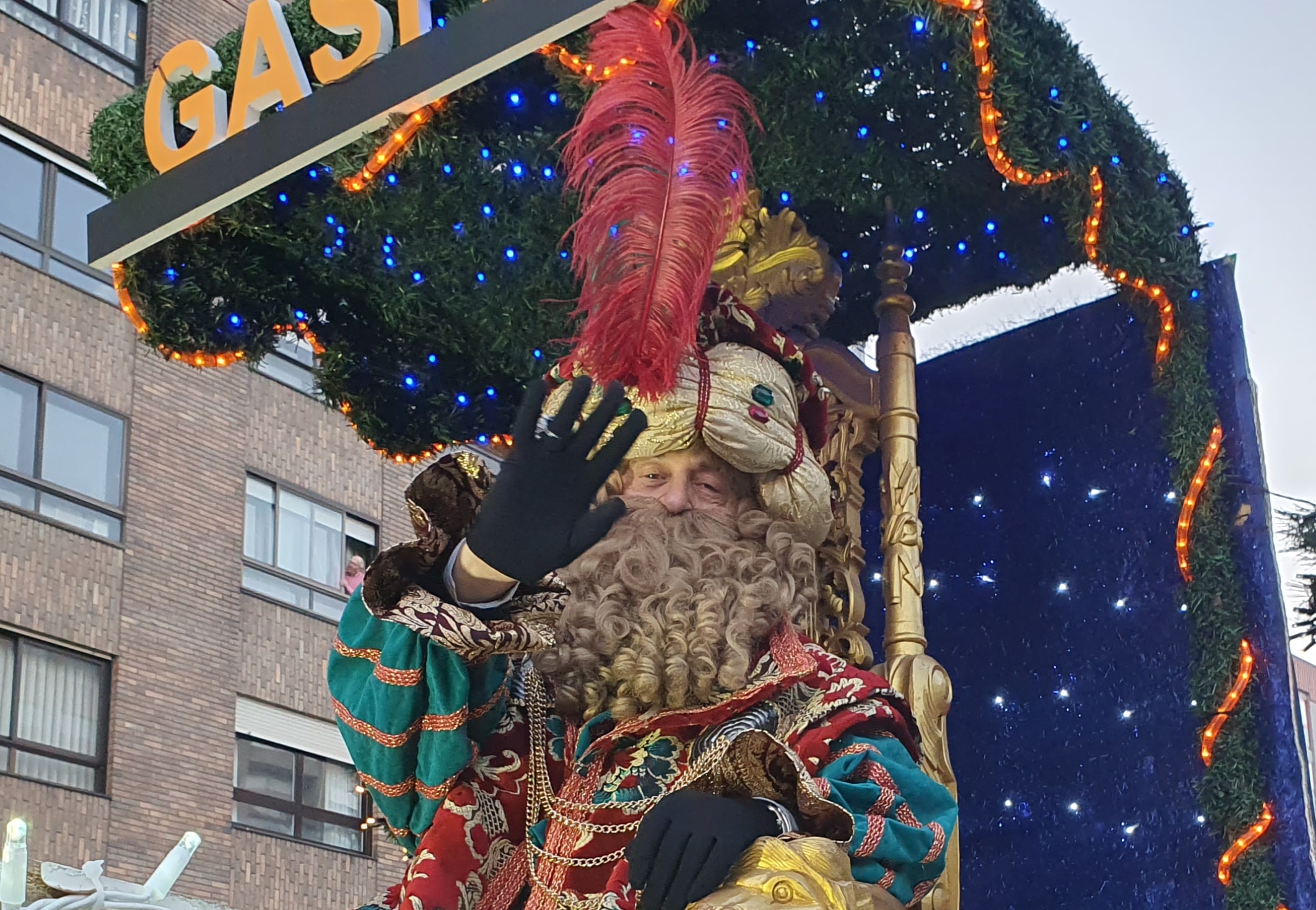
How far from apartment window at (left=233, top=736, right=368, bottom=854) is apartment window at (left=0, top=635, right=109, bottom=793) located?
1.16m

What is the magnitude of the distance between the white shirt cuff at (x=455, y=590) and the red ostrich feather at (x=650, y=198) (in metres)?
0.43

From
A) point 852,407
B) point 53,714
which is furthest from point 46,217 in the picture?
point 852,407

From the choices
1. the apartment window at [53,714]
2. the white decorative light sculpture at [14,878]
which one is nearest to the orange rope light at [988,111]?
the white decorative light sculpture at [14,878]

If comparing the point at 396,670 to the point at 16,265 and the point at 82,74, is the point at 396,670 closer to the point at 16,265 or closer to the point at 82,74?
the point at 16,265

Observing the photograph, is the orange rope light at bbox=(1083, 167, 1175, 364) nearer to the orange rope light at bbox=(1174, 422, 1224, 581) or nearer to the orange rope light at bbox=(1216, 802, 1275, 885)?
the orange rope light at bbox=(1174, 422, 1224, 581)

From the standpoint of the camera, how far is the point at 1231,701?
378 cm

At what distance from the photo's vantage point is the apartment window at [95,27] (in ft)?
41.9

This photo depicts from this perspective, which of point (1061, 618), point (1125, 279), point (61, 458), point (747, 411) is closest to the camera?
point (747, 411)

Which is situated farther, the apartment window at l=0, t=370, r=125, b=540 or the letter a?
the apartment window at l=0, t=370, r=125, b=540

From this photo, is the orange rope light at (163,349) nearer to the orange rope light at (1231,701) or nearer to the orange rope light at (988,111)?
the orange rope light at (988,111)

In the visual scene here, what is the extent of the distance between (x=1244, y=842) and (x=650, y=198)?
1.79m

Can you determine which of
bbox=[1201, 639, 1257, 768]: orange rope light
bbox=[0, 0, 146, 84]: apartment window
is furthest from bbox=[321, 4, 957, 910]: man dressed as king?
bbox=[0, 0, 146, 84]: apartment window

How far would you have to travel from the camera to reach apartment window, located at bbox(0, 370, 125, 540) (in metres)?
12.0

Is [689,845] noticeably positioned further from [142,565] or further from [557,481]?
[142,565]
